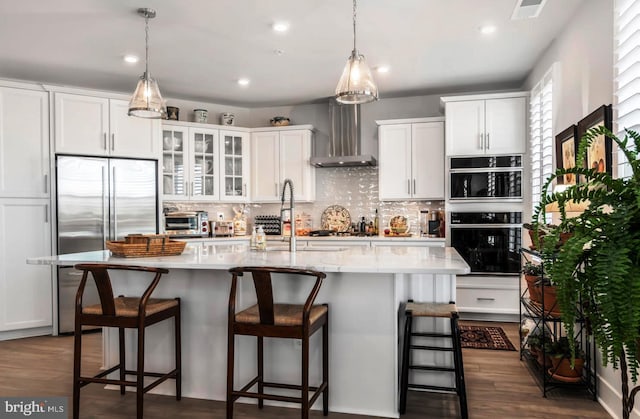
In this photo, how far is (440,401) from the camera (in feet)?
9.33

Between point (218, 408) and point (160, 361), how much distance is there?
0.53 metres

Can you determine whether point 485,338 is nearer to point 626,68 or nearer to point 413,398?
point 413,398

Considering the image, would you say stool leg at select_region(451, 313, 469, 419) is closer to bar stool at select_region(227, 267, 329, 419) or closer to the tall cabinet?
bar stool at select_region(227, 267, 329, 419)

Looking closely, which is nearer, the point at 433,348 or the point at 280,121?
the point at 433,348

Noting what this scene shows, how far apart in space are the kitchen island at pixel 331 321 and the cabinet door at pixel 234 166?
9.32 ft

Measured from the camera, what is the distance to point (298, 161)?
5.77m

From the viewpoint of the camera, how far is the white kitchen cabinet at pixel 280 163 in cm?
576

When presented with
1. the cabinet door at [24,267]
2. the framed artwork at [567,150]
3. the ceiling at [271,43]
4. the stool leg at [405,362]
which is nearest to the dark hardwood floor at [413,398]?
the stool leg at [405,362]

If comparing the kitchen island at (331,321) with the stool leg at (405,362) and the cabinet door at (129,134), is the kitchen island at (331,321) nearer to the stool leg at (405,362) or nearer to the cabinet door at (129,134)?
the stool leg at (405,362)

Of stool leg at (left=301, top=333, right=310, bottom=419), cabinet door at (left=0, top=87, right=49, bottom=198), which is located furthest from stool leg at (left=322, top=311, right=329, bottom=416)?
cabinet door at (left=0, top=87, right=49, bottom=198)

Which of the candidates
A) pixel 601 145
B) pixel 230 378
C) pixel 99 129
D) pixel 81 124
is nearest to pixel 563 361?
pixel 601 145

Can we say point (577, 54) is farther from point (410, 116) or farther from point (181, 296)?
point (181, 296)

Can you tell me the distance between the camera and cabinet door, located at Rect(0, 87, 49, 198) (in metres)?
4.41

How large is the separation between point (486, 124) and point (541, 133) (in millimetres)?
659
